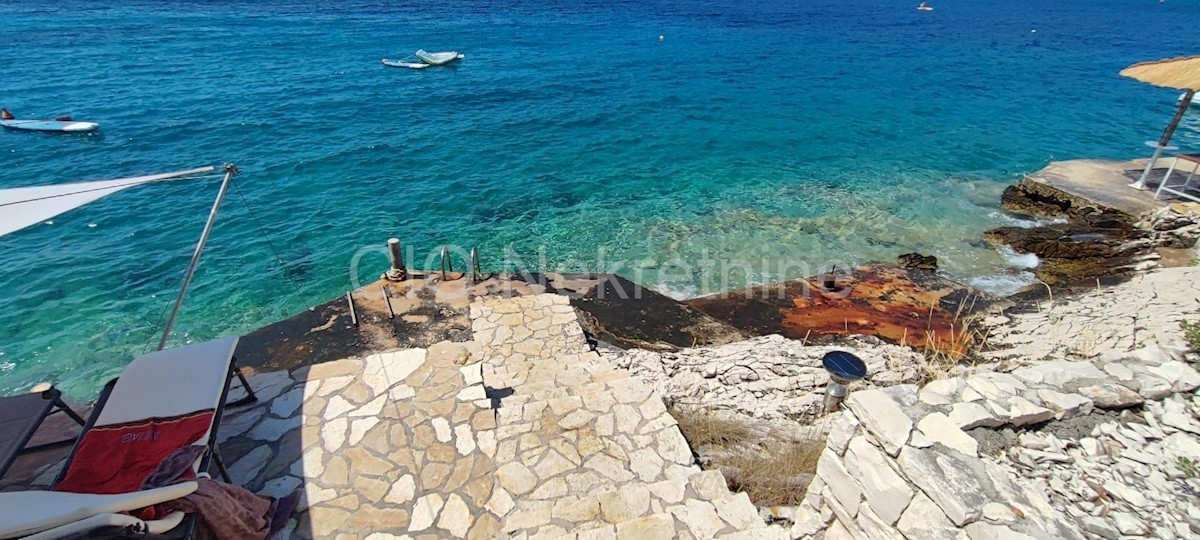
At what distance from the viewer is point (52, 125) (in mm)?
22578

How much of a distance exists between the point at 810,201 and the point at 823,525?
17.4 m

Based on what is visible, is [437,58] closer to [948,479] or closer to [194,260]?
[194,260]

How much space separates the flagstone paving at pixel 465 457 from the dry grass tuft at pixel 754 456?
42 centimetres

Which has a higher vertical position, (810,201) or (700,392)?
(700,392)

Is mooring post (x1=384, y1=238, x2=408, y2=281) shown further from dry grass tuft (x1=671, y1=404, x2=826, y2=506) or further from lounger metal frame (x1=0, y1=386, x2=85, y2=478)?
dry grass tuft (x1=671, y1=404, x2=826, y2=506)

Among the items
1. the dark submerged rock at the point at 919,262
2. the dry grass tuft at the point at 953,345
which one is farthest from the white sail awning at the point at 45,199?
the dark submerged rock at the point at 919,262

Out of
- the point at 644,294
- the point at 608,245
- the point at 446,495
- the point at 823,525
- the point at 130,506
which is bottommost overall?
the point at 608,245

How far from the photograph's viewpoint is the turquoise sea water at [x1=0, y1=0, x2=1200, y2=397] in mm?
15148

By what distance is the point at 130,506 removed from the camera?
12.1 feet

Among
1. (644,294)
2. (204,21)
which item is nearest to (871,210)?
(644,294)

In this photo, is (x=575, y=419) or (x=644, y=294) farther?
(x=644, y=294)

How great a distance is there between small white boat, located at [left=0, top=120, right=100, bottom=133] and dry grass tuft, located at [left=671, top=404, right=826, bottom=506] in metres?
29.3

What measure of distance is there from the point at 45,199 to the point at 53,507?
189 inches

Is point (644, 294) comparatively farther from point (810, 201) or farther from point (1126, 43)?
point (1126, 43)
